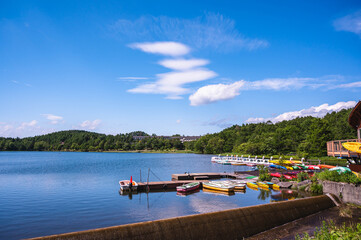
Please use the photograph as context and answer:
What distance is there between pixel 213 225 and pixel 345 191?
13.4 m

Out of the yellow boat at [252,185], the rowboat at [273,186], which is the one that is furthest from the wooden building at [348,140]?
the yellow boat at [252,185]

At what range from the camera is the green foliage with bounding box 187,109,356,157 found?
73.1 m

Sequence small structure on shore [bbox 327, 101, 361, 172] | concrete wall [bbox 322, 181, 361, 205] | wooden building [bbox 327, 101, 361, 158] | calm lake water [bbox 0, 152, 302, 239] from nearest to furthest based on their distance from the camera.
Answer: concrete wall [bbox 322, 181, 361, 205]
calm lake water [bbox 0, 152, 302, 239]
small structure on shore [bbox 327, 101, 361, 172]
wooden building [bbox 327, 101, 361, 158]

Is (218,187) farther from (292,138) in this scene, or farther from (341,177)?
(292,138)

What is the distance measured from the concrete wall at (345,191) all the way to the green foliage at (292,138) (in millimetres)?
47714

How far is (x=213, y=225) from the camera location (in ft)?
39.1

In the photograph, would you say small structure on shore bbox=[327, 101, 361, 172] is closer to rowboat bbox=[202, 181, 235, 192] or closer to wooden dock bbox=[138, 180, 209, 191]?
rowboat bbox=[202, 181, 235, 192]

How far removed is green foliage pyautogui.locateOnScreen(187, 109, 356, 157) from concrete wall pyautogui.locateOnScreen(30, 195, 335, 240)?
55792 millimetres

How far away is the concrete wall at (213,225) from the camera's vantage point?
977 cm

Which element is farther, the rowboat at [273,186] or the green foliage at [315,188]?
the rowboat at [273,186]

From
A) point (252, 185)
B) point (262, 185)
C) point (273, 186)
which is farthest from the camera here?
point (252, 185)

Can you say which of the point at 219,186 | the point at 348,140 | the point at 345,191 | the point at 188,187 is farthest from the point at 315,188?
the point at 188,187

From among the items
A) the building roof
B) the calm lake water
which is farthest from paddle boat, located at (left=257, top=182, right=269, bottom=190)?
the building roof

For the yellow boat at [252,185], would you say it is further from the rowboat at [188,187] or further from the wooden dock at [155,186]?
the wooden dock at [155,186]
